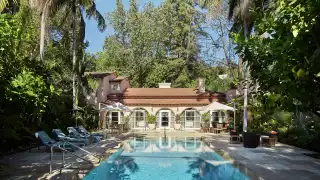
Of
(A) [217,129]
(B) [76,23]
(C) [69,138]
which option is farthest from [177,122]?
(C) [69,138]

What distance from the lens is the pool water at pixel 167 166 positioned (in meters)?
9.81

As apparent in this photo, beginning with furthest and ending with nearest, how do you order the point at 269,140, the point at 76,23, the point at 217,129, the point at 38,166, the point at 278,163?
1. the point at 217,129
2. the point at 76,23
3. the point at 269,140
4. the point at 278,163
5. the point at 38,166

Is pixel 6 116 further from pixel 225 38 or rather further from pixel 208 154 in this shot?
pixel 225 38

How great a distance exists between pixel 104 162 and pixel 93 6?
15.5 meters

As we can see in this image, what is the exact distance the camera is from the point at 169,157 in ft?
44.1

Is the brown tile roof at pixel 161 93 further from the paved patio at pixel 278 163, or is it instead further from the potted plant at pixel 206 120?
the paved patio at pixel 278 163

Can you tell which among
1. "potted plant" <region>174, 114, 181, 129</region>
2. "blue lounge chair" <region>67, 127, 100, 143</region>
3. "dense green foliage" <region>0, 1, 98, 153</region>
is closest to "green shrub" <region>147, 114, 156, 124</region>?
"potted plant" <region>174, 114, 181, 129</region>

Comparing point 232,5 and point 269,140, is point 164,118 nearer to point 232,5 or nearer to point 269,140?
point 232,5

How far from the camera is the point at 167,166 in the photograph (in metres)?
11.7

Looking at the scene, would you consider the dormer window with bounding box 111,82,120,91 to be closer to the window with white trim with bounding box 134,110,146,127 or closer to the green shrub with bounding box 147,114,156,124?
the window with white trim with bounding box 134,110,146,127

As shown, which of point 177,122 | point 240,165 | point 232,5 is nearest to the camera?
point 240,165

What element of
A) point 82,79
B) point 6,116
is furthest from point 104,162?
point 82,79

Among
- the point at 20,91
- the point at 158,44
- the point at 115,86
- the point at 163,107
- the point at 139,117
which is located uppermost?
the point at 158,44

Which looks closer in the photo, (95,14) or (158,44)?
(95,14)
